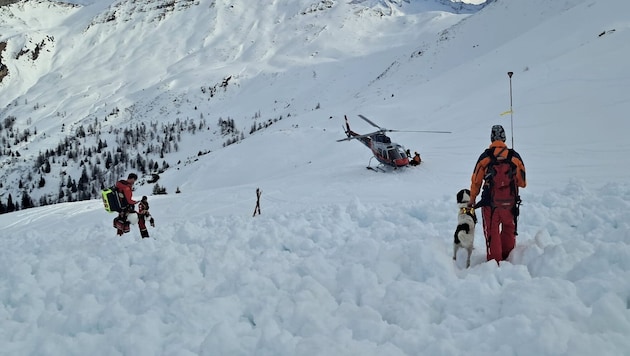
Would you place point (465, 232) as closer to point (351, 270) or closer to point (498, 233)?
point (498, 233)

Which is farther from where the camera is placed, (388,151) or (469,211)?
(388,151)

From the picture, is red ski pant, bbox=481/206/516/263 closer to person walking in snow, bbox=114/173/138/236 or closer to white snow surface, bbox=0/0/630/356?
white snow surface, bbox=0/0/630/356

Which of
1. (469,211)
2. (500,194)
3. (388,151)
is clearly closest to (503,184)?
(500,194)

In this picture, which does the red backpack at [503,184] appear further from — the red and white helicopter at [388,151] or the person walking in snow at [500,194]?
the red and white helicopter at [388,151]

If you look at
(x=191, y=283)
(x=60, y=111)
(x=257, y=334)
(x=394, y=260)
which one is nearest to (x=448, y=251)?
(x=394, y=260)

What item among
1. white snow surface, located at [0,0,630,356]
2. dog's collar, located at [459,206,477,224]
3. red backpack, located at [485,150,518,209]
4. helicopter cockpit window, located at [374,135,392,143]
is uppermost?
helicopter cockpit window, located at [374,135,392,143]

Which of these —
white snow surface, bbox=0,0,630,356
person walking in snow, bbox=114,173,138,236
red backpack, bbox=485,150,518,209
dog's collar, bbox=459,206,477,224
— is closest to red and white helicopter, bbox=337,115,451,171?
white snow surface, bbox=0,0,630,356

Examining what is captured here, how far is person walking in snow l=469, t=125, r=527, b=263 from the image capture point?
6.52 m

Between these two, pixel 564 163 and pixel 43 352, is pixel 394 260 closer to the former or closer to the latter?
pixel 43 352

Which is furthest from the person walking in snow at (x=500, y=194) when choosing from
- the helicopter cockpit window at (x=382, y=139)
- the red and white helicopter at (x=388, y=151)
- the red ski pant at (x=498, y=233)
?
the helicopter cockpit window at (x=382, y=139)

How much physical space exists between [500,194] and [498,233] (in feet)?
2.00

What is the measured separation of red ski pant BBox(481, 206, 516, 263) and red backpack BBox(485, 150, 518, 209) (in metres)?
0.13

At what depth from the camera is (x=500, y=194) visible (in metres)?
6.55

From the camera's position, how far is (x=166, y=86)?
573 feet
